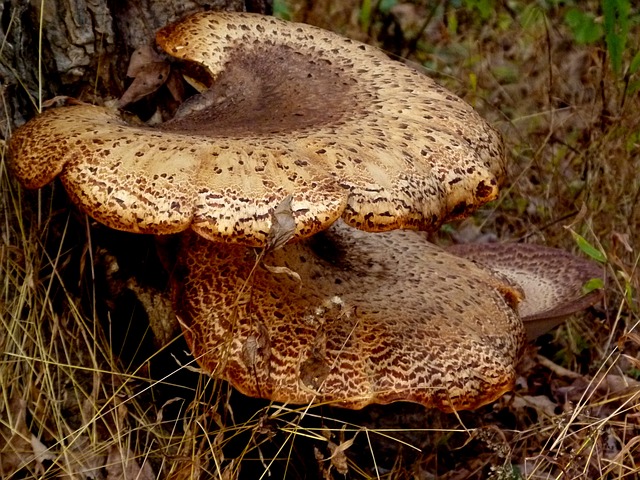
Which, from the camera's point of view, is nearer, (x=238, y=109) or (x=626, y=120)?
(x=238, y=109)

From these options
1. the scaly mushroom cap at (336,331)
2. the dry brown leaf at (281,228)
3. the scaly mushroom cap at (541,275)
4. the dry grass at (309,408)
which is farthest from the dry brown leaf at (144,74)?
the scaly mushroom cap at (541,275)

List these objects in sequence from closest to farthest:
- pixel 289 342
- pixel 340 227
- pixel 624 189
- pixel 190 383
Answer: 1. pixel 289 342
2. pixel 190 383
3. pixel 340 227
4. pixel 624 189

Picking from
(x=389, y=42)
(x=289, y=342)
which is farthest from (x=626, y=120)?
(x=289, y=342)

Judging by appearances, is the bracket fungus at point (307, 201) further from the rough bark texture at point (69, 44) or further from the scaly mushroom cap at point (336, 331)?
the rough bark texture at point (69, 44)

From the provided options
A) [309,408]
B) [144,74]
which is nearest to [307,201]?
[309,408]

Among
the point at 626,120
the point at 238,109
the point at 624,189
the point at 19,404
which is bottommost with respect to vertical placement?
the point at 19,404

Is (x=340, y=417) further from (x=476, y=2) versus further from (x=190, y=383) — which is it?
(x=476, y=2)

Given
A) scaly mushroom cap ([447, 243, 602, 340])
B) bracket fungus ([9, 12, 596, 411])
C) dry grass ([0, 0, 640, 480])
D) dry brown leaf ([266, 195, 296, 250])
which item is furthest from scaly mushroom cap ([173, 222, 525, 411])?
scaly mushroom cap ([447, 243, 602, 340])
